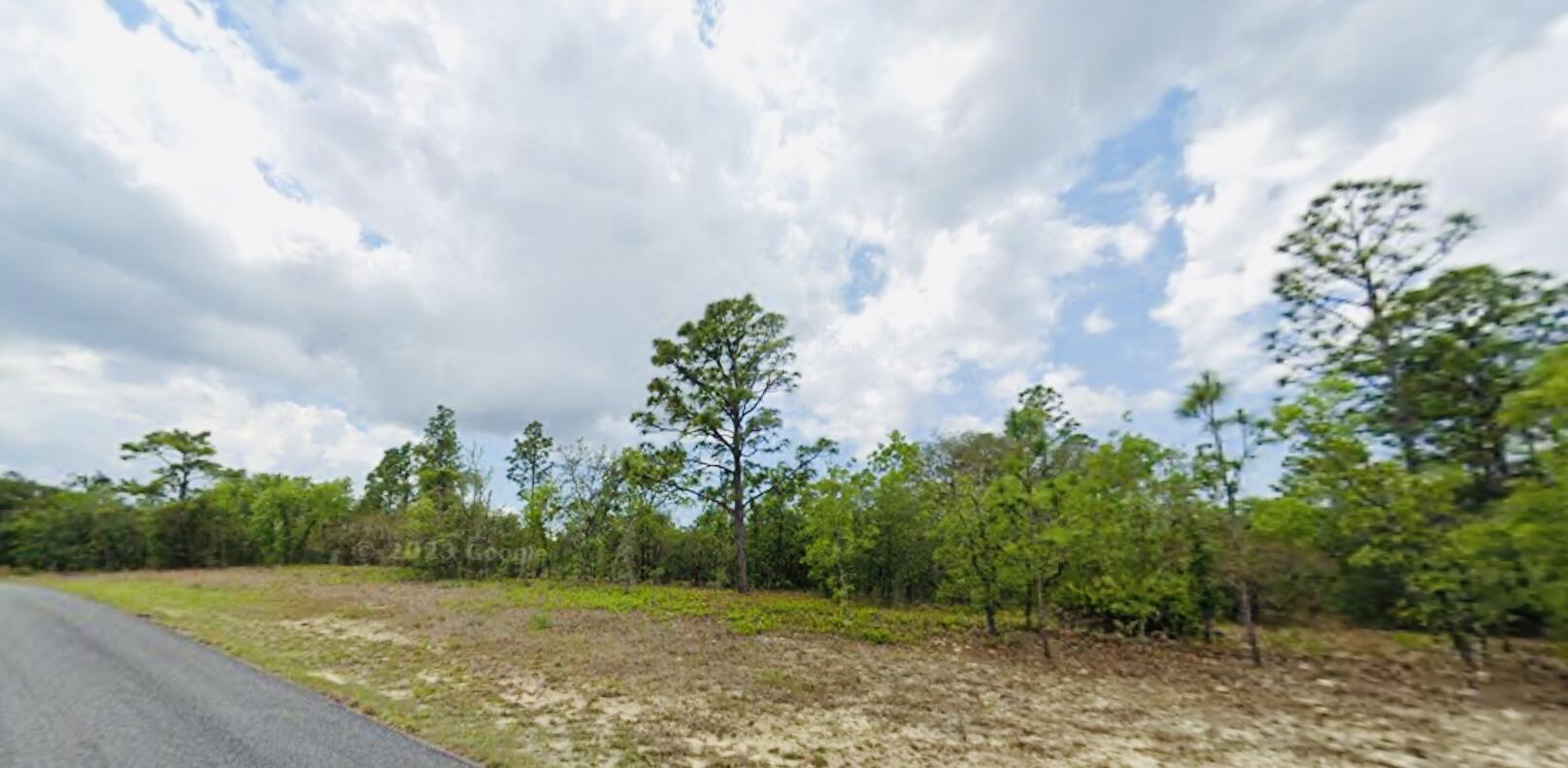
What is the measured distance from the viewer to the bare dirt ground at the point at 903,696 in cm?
543

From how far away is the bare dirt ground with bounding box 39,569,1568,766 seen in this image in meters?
5.43

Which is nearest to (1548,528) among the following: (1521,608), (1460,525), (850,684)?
(1460,525)

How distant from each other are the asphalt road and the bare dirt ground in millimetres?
452

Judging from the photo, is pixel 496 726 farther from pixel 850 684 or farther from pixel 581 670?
pixel 850 684

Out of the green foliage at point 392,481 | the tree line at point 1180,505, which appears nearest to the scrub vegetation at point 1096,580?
the tree line at point 1180,505

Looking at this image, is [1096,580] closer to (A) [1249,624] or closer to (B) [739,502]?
(A) [1249,624]

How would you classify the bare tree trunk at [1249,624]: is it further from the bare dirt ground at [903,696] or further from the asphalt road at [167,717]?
the asphalt road at [167,717]

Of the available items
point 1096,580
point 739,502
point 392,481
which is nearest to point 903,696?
point 1096,580

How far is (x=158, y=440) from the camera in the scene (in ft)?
121

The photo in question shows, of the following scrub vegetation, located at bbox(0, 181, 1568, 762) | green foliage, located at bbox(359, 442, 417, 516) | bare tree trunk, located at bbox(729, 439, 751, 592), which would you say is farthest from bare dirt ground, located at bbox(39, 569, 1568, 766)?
green foliage, located at bbox(359, 442, 417, 516)

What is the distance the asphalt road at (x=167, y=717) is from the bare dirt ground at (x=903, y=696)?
1.48 ft

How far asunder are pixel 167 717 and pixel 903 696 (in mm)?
7903

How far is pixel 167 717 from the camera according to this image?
5.75m

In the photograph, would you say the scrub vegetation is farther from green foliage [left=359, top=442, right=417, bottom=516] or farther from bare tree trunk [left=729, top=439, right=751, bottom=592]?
green foliage [left=359, top=442, right=417, bottom=516]
